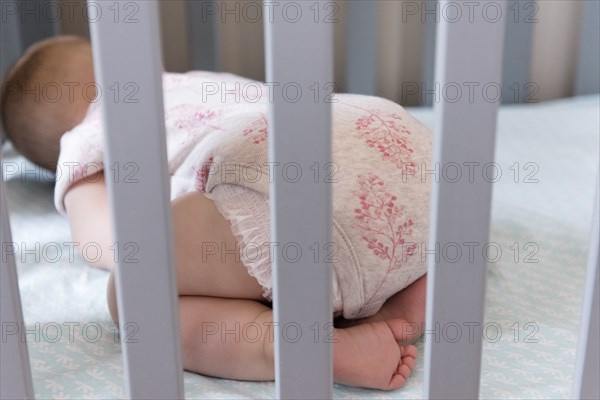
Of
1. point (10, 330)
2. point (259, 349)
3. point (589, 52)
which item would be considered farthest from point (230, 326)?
point (589, 52)

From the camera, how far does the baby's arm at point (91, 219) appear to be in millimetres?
1041

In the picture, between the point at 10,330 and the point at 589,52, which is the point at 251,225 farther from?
the point at 589,52

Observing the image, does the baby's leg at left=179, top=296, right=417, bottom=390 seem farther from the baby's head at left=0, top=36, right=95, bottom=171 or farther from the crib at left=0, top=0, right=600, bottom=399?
the baby's head at left=0, top=36, right=95, bottom=171

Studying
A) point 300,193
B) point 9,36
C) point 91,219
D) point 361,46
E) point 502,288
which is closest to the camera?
point 300,193

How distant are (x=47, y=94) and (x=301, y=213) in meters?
0.87

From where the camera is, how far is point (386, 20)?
1.80 meters

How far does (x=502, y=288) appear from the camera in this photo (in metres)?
0.96

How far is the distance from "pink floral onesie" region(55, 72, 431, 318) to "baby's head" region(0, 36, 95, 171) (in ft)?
1.40

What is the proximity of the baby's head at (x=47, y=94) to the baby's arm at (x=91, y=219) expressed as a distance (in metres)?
0.19

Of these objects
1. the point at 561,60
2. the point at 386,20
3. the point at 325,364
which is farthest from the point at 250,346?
the point at 561,60

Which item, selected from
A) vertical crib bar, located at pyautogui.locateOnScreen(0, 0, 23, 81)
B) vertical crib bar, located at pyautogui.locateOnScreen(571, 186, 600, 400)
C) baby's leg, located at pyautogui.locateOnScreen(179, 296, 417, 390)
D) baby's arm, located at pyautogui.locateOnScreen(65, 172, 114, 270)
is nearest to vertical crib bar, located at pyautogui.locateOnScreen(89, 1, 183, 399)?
baby's leg, located at pyautogui.locateOnScreen(179, 296, 417, 390)

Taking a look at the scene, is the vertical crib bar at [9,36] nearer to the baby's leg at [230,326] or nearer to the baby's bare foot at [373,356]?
the baby's leg at [230,326]

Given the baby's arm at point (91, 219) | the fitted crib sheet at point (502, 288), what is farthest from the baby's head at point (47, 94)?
the baby's arm at point (91, 219)

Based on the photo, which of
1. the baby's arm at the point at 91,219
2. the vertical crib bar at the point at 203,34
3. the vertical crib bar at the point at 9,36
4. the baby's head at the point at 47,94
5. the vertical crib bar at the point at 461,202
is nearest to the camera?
the vertical crib bar at the point at 461,202
